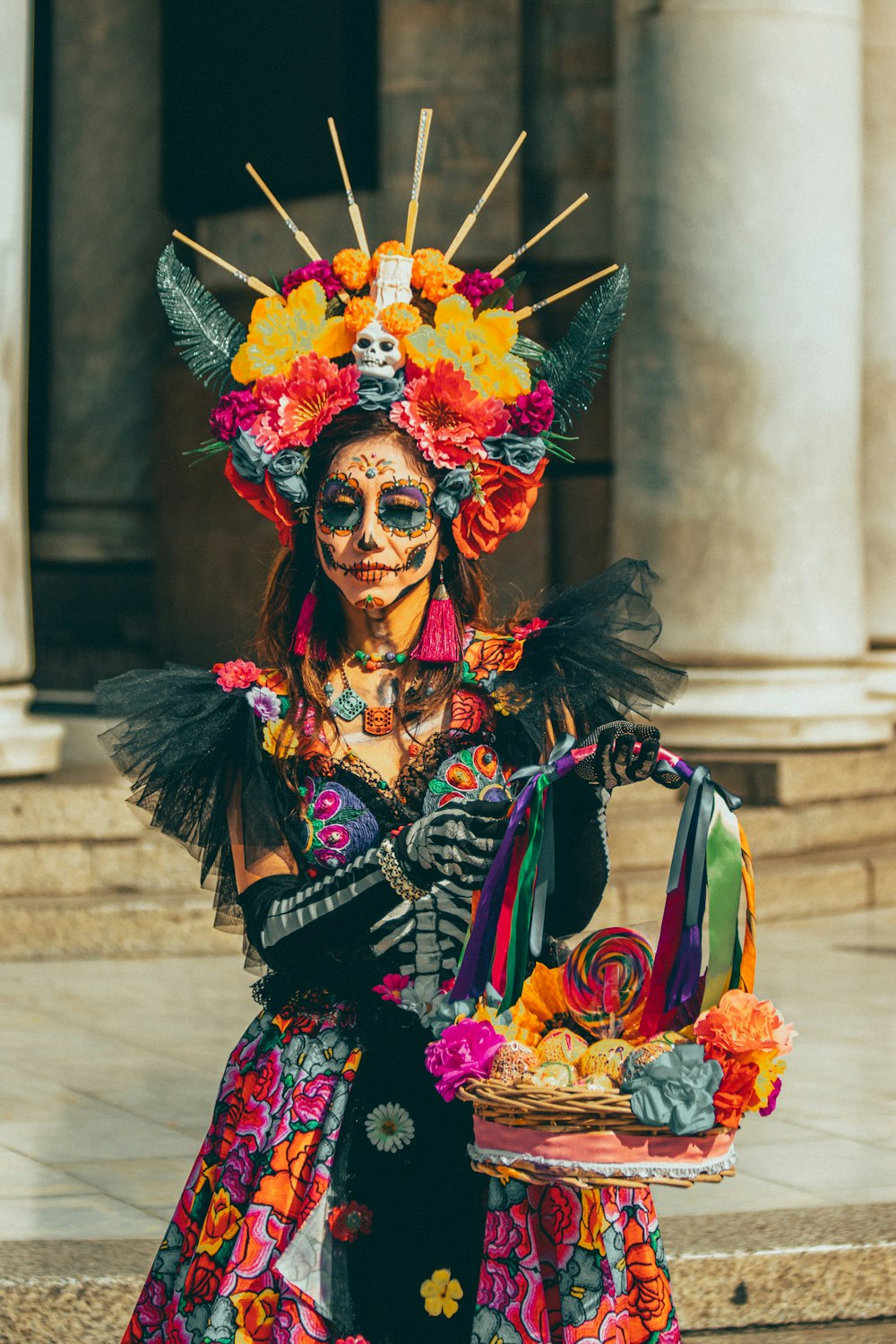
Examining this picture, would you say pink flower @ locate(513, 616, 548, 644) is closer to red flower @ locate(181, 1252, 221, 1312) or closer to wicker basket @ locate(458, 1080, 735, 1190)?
wicker basket @ locate(458, 1080, 735, 1190)

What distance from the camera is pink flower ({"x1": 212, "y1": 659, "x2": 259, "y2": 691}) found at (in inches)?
141

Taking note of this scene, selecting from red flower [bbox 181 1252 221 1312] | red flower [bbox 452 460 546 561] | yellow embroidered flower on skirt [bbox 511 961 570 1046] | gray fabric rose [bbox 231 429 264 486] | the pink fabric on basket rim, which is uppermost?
gray fabric rose [bbox 231 429 264 486]

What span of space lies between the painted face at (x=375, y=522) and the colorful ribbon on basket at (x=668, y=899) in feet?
1.56

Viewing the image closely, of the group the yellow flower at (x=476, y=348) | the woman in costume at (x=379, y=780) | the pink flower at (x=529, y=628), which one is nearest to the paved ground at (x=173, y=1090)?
the woman in costume at (x=379, y=780)

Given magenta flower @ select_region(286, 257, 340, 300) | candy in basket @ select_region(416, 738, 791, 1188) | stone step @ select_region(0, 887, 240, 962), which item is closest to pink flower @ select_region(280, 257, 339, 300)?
magenta flower @ select_region(286, 257, 340, 300)

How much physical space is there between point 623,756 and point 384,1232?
82 cm

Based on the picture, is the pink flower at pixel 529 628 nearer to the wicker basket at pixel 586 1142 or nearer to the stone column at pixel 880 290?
the wicker basket at pixel 586 1142

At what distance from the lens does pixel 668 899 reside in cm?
321

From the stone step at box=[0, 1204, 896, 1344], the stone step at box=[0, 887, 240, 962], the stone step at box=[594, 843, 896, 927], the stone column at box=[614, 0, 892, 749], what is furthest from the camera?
the stone column at box=[614, 0, 892, 749]

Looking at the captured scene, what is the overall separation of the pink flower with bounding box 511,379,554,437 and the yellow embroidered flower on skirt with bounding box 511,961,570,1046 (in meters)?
0.85

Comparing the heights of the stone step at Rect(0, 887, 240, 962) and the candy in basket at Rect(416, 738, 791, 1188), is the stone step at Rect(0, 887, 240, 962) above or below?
below

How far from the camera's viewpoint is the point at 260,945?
3.39m

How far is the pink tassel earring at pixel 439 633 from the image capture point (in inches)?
141

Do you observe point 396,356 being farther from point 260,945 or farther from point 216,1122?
point 216,1122
